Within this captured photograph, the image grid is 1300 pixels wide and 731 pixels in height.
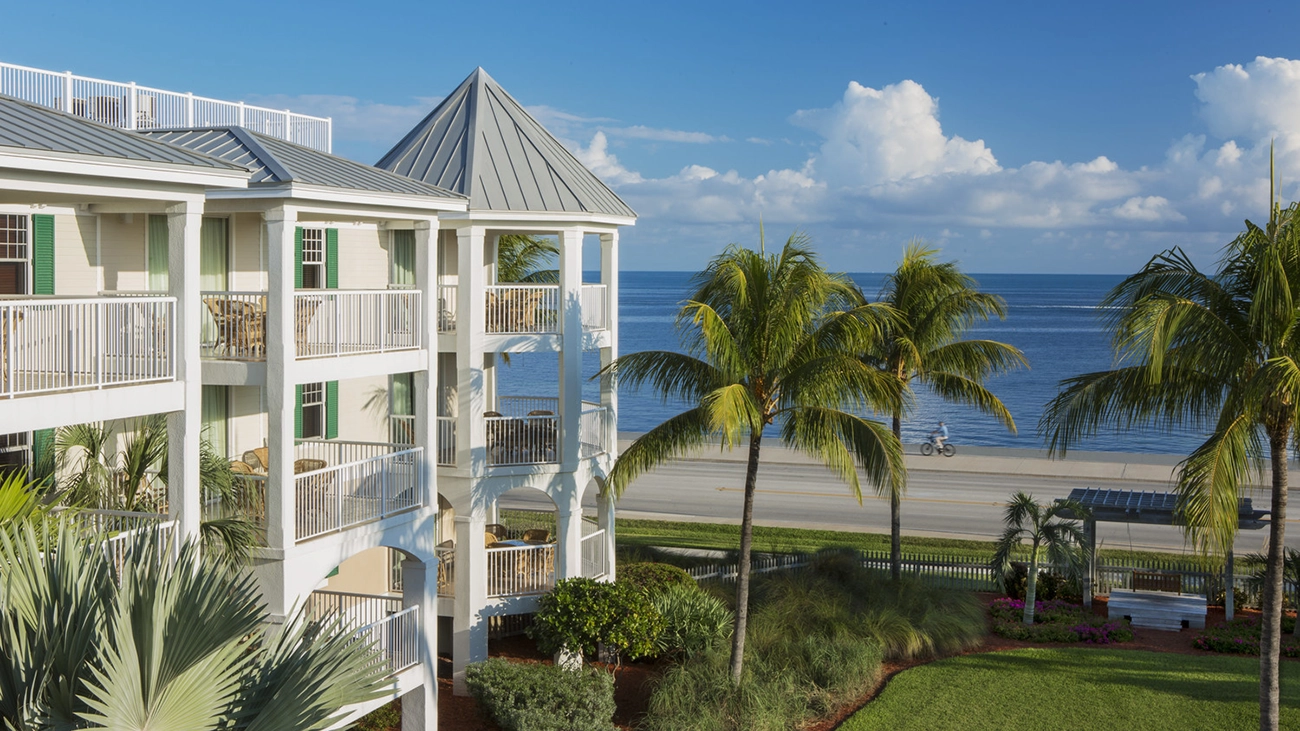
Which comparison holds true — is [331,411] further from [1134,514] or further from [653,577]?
[1134,514]

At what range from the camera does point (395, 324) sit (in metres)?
16.9

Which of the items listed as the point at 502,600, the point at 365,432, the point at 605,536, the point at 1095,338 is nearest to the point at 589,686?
the point at 502,600

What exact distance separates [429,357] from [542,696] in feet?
17.0

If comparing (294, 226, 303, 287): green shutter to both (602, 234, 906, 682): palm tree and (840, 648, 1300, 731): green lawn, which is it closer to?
(602, 234, 906, 682): palm tree

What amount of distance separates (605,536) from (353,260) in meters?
6.87

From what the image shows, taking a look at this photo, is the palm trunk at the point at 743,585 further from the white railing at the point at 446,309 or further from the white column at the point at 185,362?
the white column at the point at 185,362

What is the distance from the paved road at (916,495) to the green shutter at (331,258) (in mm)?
19303

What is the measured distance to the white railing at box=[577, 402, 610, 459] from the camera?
2173cm

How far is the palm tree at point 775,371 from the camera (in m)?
17.3

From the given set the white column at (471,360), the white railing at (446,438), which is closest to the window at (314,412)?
the white railing at (446,438)

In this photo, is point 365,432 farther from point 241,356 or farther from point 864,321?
point 864,321

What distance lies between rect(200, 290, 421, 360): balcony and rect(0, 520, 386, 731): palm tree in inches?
292

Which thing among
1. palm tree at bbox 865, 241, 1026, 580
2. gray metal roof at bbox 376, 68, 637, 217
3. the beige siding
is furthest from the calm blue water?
the beige siding

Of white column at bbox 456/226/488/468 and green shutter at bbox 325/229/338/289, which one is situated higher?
green shutter at bbox 325/229/338/289
